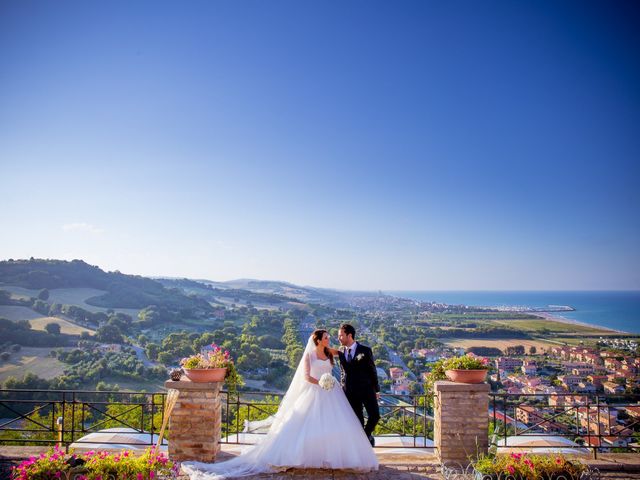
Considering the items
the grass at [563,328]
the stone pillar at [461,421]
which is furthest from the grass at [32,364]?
the grass at [563,328]

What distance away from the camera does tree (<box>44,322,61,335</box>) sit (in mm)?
38531

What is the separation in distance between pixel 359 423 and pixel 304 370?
1.14 m

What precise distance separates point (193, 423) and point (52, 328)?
43.3 meters

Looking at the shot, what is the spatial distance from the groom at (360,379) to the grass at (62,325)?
1721 inches

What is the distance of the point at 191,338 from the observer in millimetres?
35469

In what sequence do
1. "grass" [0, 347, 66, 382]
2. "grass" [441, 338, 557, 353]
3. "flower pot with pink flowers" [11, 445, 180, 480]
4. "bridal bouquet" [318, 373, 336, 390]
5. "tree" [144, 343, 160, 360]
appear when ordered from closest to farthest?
"flower pot with pink flowers" [11, 445, 180, 480]
"bridal bouquet" [318, 373, 336, 390]
"grass" [0, 347, 66, 382]
"tree" [144, 343, 160, 360]
"grass" [441, 338, 557, 353]

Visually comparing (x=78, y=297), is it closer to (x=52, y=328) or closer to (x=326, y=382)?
(x=52, y=328)

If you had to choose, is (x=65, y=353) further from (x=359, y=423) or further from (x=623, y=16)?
(x=623, y=16)

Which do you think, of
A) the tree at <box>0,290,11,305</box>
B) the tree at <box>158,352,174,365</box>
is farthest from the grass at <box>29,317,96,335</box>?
the tree at <box>158,352,174,365</box>

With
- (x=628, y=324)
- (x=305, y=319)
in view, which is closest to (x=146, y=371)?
(x=305, y=319)

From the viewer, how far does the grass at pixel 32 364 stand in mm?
31156

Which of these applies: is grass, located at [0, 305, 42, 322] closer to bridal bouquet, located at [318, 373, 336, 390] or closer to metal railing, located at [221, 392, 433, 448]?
metal railing, located at [221, 392, 433, 448]

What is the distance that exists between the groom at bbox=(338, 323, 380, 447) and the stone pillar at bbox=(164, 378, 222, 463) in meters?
2.14

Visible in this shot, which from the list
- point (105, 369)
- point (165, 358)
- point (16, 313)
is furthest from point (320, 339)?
point (16, 313)
